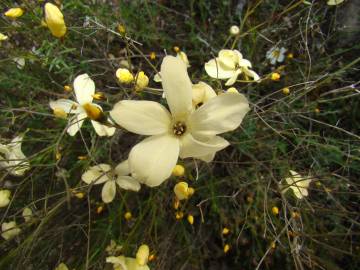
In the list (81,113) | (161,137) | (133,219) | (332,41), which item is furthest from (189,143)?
(332,41)

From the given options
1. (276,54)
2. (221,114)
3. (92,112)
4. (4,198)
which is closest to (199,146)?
(221,114)

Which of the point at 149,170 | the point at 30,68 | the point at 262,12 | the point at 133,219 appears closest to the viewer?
the point at 149,170

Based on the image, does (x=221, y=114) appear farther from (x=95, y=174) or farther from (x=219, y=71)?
(x=95, y=174)

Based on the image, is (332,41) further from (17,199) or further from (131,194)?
(17,199)

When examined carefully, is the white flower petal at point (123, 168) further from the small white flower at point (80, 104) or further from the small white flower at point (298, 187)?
the small white flower at point (298, 187)

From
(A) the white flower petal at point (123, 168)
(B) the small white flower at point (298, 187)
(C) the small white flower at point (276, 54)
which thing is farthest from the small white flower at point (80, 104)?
(C) the small white flower at point (276, 54)

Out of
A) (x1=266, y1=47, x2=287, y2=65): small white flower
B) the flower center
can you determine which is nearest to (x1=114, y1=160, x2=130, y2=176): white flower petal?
the flower center
